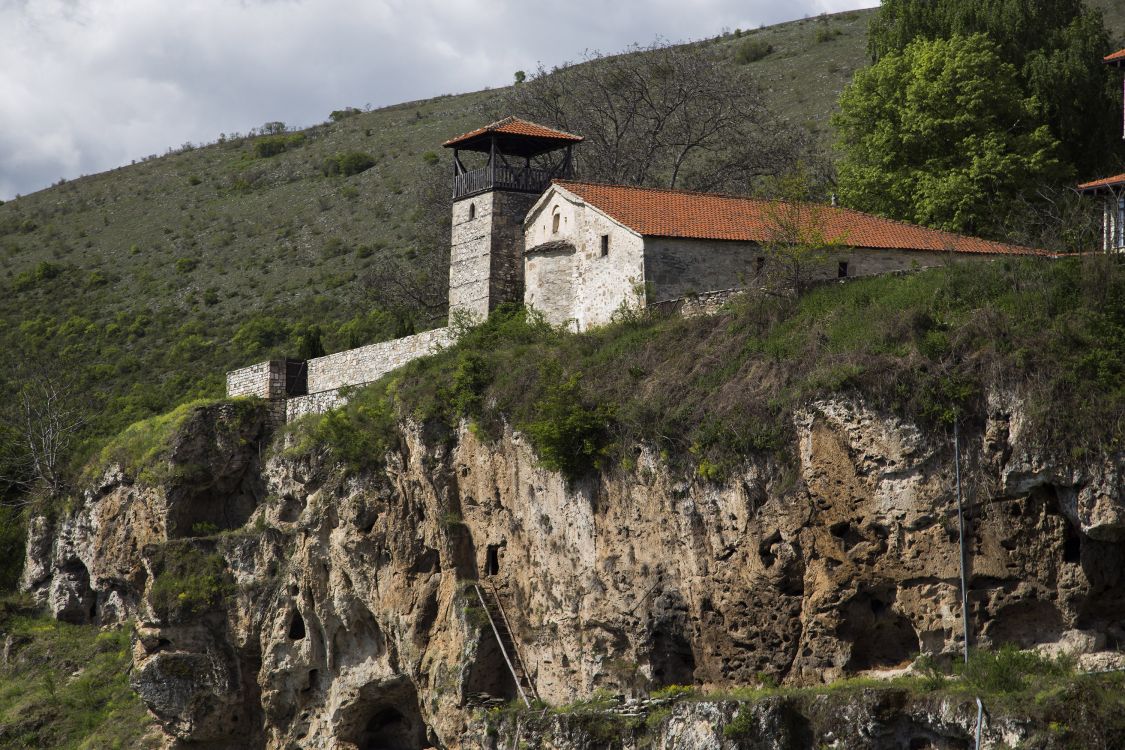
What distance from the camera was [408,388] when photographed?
143 feet

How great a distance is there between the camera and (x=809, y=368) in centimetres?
3425

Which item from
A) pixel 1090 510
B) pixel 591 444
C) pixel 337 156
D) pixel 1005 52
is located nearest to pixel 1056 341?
pixel 1090 510

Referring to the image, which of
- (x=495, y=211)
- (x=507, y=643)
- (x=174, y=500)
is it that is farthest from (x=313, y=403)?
(x=507, y=643)

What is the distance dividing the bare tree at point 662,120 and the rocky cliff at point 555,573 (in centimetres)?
Answer: 1553

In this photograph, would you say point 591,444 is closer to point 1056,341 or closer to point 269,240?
point 1056,341

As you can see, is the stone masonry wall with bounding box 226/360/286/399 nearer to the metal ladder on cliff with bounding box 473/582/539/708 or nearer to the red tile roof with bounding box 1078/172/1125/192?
the metal ladder on cliff with bounding box 473/582/539/708

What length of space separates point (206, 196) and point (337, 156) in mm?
7827

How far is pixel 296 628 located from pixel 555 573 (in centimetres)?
977

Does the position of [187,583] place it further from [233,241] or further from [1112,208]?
[233,241]

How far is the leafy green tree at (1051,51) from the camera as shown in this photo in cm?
4941

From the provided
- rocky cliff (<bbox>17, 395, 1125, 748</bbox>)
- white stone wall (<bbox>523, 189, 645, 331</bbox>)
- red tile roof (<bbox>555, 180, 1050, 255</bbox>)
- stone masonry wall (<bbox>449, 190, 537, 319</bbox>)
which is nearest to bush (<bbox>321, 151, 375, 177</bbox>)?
rocky cliff (<bbox>17, 395, 1125, 748</bbox>)

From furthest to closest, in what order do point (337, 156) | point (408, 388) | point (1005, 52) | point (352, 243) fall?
point (337, 156)
point (352, 243)
point (1005, 52)
point (408, 388)

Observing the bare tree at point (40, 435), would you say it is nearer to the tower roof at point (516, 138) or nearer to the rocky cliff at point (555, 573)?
the rocky cliff at point (555, 573)

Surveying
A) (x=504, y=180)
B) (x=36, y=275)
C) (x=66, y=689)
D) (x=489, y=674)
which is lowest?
(x=66, y=689)
